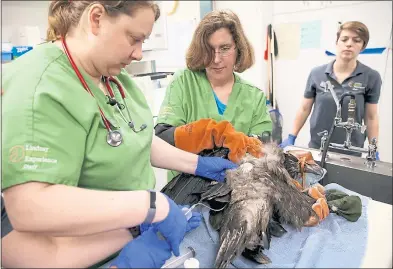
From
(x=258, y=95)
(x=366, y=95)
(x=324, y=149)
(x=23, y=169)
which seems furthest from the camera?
(x=366, y=95)

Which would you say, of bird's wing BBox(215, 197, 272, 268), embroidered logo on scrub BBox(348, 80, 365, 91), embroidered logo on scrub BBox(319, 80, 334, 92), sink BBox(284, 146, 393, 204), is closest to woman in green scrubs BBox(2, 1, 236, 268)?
bird's wing BBox(215, 197, 272, 268)

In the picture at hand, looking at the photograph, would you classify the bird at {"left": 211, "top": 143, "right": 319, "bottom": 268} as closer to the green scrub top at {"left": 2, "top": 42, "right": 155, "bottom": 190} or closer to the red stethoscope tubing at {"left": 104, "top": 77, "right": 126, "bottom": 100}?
the green scrub top at {"left": 2, "top": 42, "right": 155, "bottom": 190}

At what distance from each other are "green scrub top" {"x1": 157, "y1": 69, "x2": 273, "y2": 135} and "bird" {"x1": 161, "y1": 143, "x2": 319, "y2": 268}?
0.29 m

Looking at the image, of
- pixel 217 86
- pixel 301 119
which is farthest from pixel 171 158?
pixel 301 119

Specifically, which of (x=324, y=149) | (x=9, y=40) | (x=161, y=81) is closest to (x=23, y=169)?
(x=324, y=149)

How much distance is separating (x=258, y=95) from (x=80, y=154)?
1086mm

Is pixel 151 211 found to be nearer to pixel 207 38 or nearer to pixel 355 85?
pixel 207 38

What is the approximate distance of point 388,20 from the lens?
9.23 ft

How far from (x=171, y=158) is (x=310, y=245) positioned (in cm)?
58

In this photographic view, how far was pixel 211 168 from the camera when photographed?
114cm

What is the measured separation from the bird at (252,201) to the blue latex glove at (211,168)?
0.10 feet

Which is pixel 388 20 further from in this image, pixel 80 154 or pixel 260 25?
pixel 80 154

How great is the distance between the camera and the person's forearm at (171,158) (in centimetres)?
110

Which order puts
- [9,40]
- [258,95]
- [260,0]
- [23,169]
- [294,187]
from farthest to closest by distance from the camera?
[260,0], [9,40], [258,95], [294,187], [23,169]
